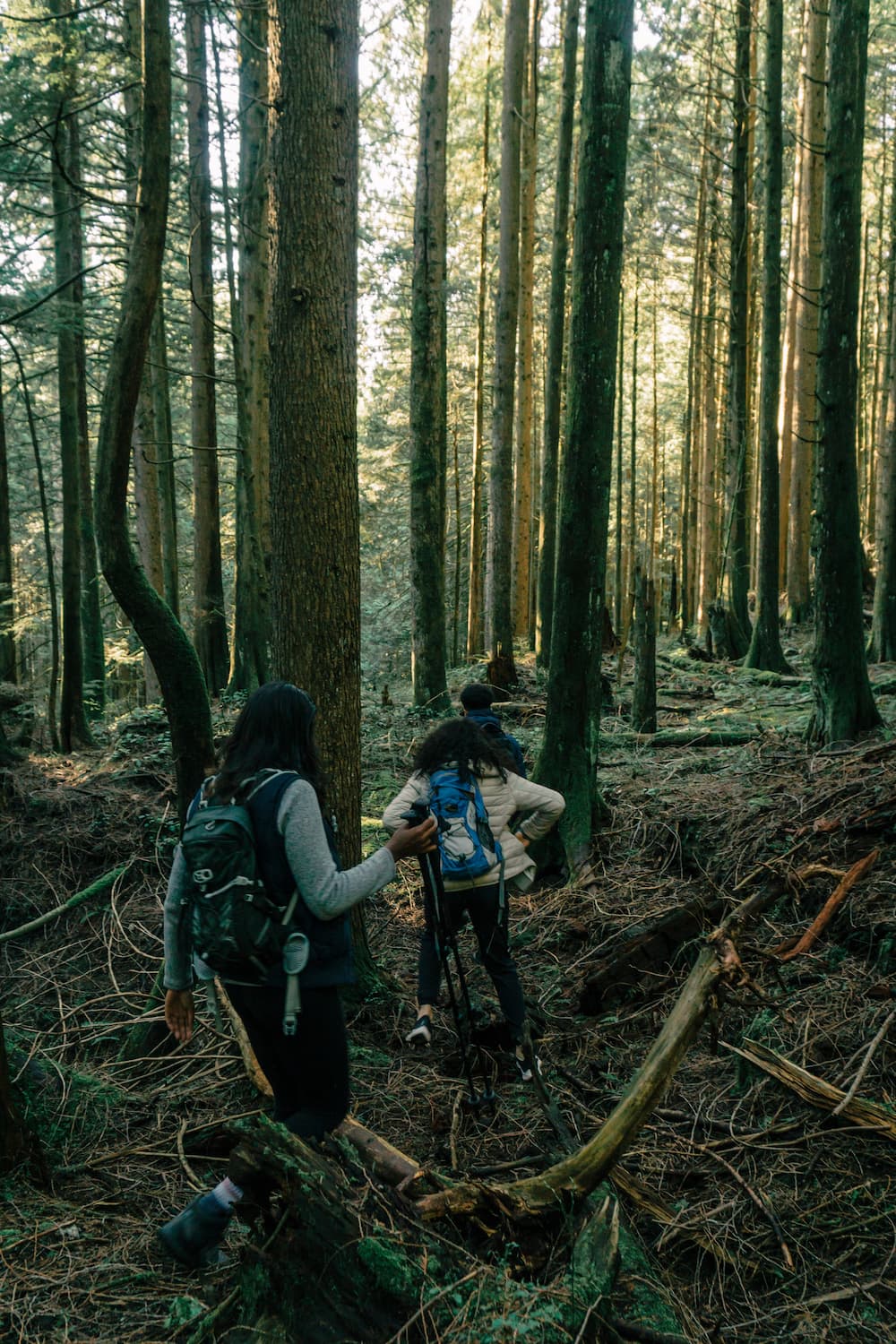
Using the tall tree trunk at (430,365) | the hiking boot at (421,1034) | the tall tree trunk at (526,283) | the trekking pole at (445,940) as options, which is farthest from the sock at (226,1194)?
the tall tree trunk at (526,283)

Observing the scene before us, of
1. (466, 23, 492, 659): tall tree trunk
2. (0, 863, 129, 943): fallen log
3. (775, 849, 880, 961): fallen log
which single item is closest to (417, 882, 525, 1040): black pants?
(775, 849, 880, 961): fallen log

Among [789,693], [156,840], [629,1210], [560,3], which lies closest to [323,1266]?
[629,1210]

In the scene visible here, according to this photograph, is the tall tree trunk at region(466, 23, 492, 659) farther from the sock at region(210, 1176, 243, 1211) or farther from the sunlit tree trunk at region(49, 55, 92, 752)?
the sock at region(210, 1176, 243, 1211)

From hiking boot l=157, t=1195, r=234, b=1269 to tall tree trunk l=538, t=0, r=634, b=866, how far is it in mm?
4269

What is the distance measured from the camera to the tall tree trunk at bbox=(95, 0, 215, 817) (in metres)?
4.92

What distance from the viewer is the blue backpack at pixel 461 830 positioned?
14.9ft

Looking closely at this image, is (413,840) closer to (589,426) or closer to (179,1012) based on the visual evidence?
(179,1012)

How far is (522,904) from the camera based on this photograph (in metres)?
6.65

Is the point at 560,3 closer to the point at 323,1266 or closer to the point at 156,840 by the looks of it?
the point at 156,840

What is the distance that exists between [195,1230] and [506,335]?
45.8ft

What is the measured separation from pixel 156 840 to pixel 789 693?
860cm

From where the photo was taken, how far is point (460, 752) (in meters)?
4.66

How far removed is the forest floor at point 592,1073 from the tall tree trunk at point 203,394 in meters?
7.21

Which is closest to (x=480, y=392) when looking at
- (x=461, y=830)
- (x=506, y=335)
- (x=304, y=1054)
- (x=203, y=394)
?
(x=506, y=335)
